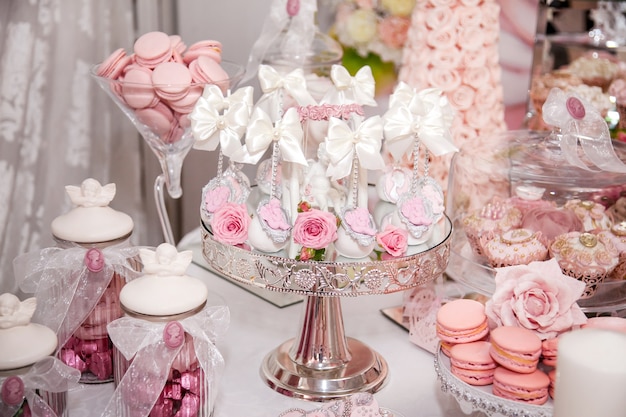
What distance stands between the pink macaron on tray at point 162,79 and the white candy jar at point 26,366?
1.69ft

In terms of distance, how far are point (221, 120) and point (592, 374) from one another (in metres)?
0.61

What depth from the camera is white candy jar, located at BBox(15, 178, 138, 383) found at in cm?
114

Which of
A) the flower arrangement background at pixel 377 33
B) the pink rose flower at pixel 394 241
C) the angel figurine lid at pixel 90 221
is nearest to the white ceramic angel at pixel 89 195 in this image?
the angel figurine lid at pixel 90 221

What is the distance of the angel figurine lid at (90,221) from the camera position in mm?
1158

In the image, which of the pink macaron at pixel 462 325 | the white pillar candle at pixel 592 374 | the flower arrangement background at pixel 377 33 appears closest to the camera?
the white pillar candle at pixel 592 374

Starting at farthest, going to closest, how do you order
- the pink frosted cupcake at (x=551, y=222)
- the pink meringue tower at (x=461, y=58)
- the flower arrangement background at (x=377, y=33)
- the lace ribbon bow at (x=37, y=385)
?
the flower arrangement background at (x=377, y=33)
the pink meringue tower at (x=461, y=58)
the pink frosted cupcake at (x=551, y=222)
the lace ribbon bow at (x=37, y=385)

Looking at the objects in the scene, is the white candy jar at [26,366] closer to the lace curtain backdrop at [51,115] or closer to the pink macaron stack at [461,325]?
the pink macaron stack at [461,325]

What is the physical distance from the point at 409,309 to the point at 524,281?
334mm

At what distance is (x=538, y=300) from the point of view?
1.01 meters

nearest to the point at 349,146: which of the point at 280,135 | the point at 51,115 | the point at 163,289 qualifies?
the point at 280,135

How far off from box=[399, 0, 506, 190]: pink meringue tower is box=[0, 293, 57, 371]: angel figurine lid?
33.8 inches

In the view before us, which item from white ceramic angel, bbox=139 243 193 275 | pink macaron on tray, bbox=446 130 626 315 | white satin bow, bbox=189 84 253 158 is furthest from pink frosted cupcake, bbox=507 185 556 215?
white ceramic angel, bbox=139 243 193 275

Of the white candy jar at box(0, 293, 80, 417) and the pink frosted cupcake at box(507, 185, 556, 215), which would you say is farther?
the pink frosted cupcake at box(507, 185, 556, 215)

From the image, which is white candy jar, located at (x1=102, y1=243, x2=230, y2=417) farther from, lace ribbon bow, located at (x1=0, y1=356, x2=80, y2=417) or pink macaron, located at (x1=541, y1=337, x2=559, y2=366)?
pink macaron, located at (x1=541, y1=337, x2=559, y2=366)
